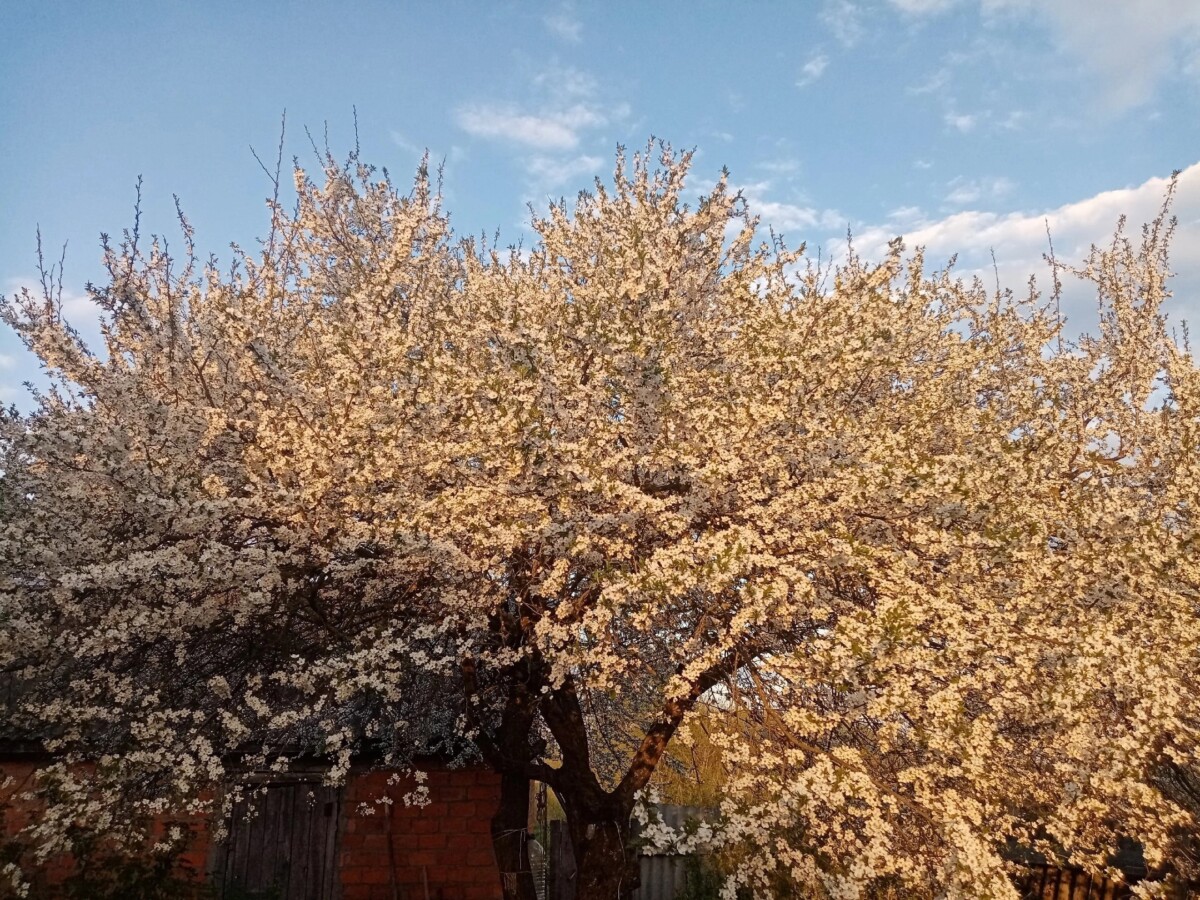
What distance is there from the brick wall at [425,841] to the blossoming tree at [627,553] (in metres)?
1.83

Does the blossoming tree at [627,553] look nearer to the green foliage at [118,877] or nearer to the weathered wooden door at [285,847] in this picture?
the green foliage at [118,877]

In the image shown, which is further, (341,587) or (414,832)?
(414,832)

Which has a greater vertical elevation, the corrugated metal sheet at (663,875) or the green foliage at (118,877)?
the green foliage at (118,877)

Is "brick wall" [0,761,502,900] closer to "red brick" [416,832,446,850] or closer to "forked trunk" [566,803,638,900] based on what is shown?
"red brick" [416,832,446,850]

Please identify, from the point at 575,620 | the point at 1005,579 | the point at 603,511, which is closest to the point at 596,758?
the point at 575,620

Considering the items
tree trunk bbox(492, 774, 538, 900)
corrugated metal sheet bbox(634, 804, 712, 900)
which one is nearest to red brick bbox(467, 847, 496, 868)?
tree trunk bbox(492, 774, 538, 900)

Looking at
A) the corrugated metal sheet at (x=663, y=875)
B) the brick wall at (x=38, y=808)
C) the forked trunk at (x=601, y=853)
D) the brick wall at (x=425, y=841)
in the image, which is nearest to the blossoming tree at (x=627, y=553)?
the forked trunk at (x=601, y=853)

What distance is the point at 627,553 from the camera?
643cm

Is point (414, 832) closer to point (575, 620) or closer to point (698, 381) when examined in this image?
point (575, 620)

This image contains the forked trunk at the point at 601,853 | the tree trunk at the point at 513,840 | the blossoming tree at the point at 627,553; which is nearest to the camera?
the blossoming tree at the point at 627,553

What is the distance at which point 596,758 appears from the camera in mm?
11562

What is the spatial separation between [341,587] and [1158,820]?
7.27 meters

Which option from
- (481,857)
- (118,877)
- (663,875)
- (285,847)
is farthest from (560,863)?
(118,877)

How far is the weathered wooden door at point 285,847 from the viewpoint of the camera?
34.5 ft
